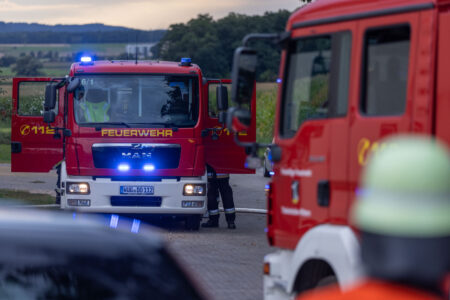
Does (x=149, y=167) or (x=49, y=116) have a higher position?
(x=49, y=116)

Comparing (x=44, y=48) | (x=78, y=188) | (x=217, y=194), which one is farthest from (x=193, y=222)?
(x=44, y=48)

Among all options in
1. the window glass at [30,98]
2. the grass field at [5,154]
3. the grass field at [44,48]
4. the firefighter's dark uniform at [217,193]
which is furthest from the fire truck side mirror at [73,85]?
the grass field at [44,48]

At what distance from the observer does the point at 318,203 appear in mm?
6410

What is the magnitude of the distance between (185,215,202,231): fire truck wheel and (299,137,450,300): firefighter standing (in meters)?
14.0

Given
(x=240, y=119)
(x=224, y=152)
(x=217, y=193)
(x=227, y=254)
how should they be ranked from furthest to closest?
(x=217, y=193)
(x=224, y=152)
(x=227, y=254)
(x=240, y=119)

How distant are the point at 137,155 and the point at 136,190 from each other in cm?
53

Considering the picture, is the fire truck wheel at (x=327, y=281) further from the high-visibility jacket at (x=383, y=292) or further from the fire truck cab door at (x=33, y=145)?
the fire truck cab door at (x=33, y=145)

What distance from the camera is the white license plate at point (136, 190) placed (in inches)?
611

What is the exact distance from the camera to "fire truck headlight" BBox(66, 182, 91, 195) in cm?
1544

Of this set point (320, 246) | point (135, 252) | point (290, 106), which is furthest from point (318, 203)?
point (135, 252)

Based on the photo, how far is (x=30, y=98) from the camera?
17.8m

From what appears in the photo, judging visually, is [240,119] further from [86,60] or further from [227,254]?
[86,60]

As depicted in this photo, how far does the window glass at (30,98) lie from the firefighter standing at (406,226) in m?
14.5

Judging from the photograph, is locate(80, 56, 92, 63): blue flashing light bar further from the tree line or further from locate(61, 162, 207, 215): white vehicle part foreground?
the tree line
